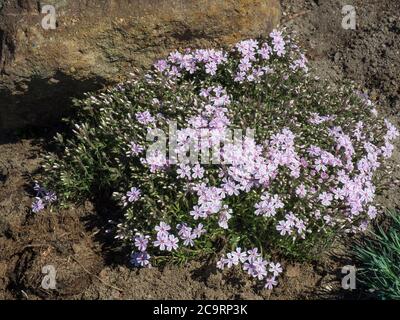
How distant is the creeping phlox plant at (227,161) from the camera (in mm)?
4723

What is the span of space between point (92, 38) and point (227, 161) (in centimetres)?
182

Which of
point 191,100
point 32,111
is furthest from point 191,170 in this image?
point 32,111

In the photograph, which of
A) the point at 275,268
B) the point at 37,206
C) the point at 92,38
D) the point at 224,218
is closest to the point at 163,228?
the point at 224,218

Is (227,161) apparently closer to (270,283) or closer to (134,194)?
(134,194)

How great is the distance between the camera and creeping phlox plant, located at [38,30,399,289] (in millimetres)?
4723

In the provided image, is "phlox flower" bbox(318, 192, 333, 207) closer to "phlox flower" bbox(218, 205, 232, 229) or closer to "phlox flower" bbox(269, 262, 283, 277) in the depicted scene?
"phlox flower" bbox(269, 262, 283, 277)

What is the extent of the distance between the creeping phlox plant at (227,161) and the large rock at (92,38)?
21 centimetres

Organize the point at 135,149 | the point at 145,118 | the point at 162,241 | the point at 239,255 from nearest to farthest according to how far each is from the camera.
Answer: the point at 162,241 < the point at 239,255 < the point at 135,149 < the point at 145,118

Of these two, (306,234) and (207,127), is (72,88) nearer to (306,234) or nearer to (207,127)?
(207,127)

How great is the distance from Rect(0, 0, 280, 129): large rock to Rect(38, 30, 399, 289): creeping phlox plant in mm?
209

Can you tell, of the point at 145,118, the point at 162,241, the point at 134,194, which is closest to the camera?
the point at 162,241

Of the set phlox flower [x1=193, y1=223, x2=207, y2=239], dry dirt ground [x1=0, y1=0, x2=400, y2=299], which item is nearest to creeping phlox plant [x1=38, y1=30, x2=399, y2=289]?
phlox flower [x1=193, y1=223, x2=207, y2=239]

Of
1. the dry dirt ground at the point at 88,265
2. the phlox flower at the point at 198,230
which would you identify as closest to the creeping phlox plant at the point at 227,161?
the phlox flower at the point at 198,230

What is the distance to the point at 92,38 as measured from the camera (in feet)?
17.6
